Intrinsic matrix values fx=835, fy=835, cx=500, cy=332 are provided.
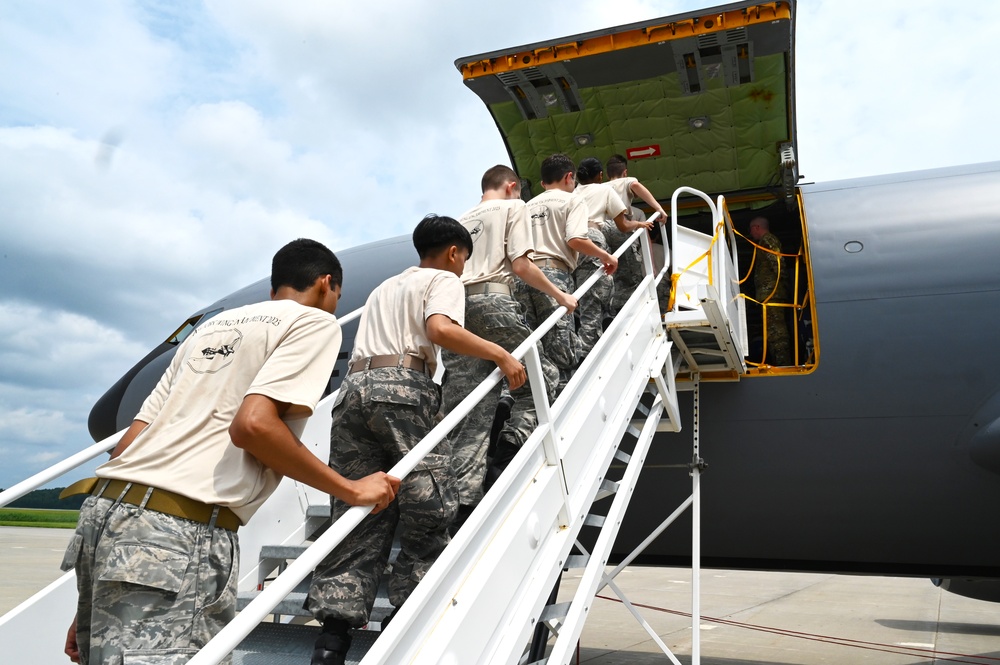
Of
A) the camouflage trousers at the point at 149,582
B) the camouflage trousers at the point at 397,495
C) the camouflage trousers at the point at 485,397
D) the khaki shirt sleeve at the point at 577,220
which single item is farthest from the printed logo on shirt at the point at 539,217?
the camouflage trousers at the point at 149,582

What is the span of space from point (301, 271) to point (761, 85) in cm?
496

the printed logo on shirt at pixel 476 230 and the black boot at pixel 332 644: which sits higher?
the printed logo on shirt at pixel 476 230

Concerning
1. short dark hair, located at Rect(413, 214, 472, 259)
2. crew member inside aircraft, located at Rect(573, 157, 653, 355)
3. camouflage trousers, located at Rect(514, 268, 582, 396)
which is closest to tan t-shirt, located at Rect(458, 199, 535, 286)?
camouflage trousers, located at Rect(514, 268, 582, 396)

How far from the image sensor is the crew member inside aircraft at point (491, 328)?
12.1 feet

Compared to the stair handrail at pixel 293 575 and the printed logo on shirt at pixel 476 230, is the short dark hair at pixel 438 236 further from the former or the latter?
the stair handrail at pixel 293 575

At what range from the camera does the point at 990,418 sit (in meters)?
5.44

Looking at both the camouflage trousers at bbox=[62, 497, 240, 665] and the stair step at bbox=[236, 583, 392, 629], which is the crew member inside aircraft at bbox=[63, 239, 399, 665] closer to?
the camouflage trousers at bbox=[62, 497, 240, 665]

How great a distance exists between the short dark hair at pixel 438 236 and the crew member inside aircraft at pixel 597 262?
5.22 ft

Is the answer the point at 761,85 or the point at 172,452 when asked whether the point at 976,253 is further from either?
the point at 172,452

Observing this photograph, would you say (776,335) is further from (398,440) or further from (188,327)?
(188,327)

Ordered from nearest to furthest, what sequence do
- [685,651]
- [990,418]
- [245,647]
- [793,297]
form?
[245,647], [990,418], [793,297], [685,651]

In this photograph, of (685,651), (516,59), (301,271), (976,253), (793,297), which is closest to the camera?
(301,271)

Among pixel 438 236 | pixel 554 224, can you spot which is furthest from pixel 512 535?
pixel 554 224

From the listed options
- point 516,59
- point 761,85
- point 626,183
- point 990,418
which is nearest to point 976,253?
point 990,418
